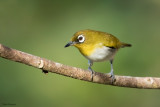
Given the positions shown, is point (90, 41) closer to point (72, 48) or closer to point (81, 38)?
point (81, 38)

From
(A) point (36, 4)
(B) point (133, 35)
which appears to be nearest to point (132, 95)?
(B) point (133, 35)

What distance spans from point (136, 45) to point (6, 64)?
7.64 ft

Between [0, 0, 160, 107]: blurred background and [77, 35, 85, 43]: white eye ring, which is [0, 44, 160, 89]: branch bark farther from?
[0, 0, 160, 107]: blurred background

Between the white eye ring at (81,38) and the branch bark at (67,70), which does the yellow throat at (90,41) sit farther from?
the branch bark at (67,70)

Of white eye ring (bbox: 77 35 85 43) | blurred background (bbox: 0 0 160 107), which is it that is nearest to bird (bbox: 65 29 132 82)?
white eye ring (bbox: 77 35 85 43)

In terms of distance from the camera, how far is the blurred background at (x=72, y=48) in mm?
5828

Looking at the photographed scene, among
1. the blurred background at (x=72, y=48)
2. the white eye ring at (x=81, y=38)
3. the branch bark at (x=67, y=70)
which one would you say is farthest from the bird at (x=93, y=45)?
the blurred background at (x=72, y=48)

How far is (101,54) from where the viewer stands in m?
4.80

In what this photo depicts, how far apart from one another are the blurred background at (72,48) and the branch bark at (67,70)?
1548 millimetres

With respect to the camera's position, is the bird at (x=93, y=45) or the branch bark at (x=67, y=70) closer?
the branch bark at (x=67, y=70)

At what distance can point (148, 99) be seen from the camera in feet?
19.6

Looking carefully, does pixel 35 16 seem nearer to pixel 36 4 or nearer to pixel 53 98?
pixel 36 4

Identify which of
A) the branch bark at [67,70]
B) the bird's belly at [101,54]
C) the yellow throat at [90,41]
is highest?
the yellow throat at [90,41]

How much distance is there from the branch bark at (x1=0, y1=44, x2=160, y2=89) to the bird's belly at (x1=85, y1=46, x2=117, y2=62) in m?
0.49
